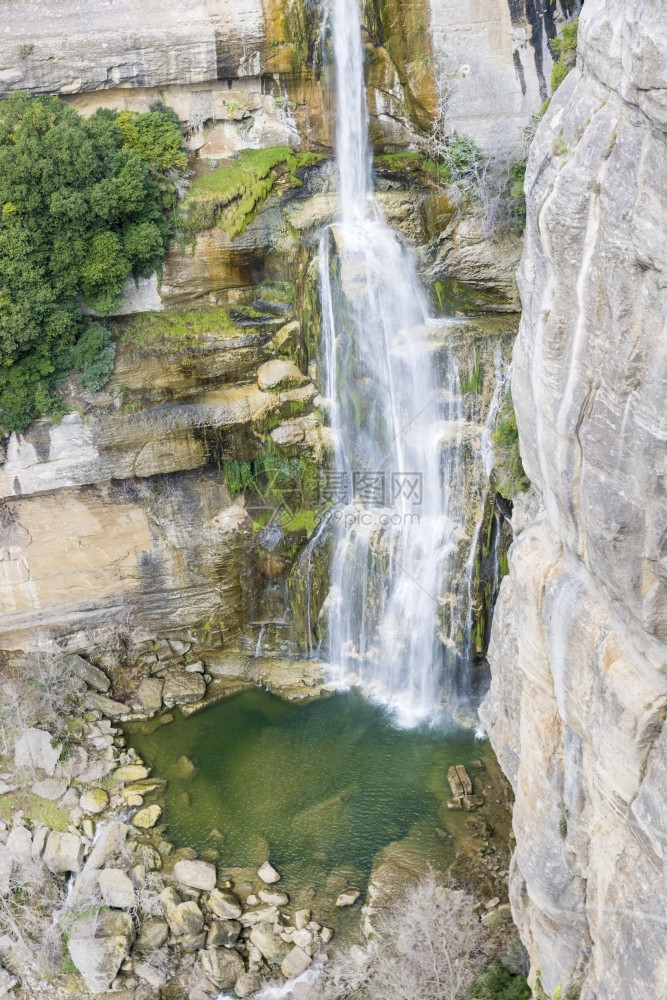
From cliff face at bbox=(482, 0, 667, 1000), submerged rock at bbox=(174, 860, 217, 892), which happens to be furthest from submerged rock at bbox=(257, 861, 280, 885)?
cliff face at bbox=(482, 0, 667, 1000)

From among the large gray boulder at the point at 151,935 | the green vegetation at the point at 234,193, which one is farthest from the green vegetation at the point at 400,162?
the large gray boulder at the point at 151,935

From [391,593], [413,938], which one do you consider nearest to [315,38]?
[391,593]

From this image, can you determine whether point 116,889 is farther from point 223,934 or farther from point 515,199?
point 515,199

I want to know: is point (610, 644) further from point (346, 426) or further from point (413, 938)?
point (346, 426)

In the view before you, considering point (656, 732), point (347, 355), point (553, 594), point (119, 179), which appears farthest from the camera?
point (347, 355)

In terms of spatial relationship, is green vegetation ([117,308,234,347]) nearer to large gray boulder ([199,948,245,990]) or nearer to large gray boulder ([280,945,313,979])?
large gray boulder ([199,948,245,990])
